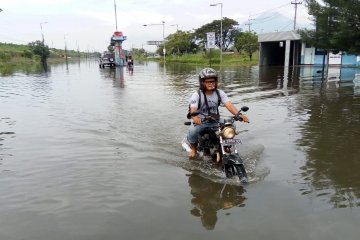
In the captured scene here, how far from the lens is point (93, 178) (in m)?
6.19

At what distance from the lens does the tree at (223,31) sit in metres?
76.2

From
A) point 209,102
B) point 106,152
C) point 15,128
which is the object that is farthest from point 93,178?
point 15,128

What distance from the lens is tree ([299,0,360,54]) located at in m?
19.7

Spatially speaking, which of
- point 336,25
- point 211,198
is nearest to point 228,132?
point 211,198

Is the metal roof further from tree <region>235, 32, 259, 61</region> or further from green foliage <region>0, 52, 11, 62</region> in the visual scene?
green foliage <region>0, 52, 11, 62</region>

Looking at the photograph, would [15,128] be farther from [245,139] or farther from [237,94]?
[237,94]

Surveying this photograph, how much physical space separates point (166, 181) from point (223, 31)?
75.6 m

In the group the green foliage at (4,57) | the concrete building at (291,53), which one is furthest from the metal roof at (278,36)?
the green foliage at (4,57)

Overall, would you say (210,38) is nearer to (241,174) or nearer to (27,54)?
(241,174)

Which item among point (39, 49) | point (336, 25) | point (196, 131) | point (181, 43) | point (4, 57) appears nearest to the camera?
point (196, 131)

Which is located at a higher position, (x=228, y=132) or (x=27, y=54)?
(x=27, y=54)

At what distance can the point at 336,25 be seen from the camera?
73.5 ft

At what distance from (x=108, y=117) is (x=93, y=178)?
19.3ft

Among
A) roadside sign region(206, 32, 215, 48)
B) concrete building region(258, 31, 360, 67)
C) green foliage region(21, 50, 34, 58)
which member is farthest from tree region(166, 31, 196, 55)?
roadside sign region(206, 32, 215, 48)
